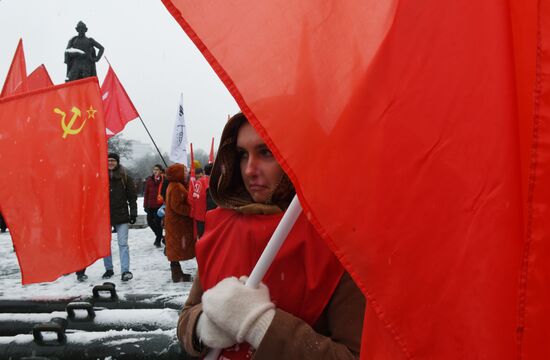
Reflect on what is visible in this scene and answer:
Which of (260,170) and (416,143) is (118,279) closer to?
(260,170)

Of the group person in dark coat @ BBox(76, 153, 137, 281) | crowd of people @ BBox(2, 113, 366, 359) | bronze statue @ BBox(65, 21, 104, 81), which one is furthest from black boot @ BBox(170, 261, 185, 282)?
bronze statue @ BBox(65, 21, 104, 81)

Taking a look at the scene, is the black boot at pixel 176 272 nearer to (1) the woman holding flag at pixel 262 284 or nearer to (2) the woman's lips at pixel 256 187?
(1) the woman holding flag at pixel 262 284

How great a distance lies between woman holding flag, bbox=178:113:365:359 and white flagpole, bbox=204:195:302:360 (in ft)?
0.12

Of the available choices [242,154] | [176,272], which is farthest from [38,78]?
[242,154]

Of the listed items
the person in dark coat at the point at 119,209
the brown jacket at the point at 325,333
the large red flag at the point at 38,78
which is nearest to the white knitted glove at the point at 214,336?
the brown jacket at the point at 325,333

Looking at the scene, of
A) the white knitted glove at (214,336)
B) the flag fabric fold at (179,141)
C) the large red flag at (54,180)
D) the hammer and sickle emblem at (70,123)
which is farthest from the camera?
the flag fabric fold at (179,141)

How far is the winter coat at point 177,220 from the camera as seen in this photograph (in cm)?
648

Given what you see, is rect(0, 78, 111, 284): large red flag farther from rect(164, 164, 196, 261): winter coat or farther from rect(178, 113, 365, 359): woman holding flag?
rect(164, 164, 196, 261): winter coat

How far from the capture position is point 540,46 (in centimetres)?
77

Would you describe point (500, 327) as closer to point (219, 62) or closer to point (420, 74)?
point (420, 74)

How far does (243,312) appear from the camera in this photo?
1.21 metres

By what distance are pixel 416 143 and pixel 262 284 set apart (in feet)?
2.08

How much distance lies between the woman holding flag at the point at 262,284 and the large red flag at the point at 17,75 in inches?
173

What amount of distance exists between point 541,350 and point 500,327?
7 centimetres
